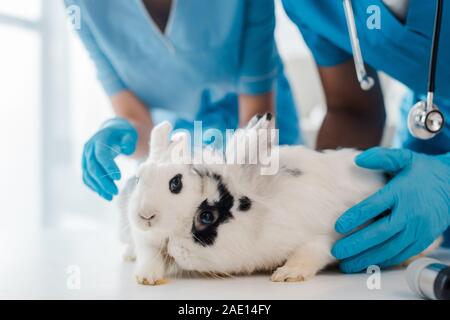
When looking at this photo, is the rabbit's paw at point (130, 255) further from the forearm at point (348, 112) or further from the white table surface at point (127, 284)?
the forearm at point (348, 112)

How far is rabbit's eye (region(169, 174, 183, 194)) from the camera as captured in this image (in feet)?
2.53

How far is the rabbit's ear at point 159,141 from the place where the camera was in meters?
0.83

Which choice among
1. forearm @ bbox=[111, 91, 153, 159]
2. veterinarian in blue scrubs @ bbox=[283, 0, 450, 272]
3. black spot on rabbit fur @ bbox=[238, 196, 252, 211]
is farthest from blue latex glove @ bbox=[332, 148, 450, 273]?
forearm @ bbox=[111, 91, 153, 159]

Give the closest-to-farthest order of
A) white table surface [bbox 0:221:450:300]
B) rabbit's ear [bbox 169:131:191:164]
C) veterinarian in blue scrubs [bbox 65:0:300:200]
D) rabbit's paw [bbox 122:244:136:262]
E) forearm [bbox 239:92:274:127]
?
white table surface [bbox 0:221:450:300] → rabbit's ear [bbox 169:131:191:164] → rabbit's paw [bbox 122:244:136:262] → veterinarian in blue scrubs [bbox 65:0:300:200] → forearm [bbox 239:92:274:127]

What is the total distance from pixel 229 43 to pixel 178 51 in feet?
0.40

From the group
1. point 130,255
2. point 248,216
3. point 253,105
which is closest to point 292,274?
point 248,216

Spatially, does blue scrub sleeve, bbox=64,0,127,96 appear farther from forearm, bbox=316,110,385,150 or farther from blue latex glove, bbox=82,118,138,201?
forearm, bbox=316,110,385,150

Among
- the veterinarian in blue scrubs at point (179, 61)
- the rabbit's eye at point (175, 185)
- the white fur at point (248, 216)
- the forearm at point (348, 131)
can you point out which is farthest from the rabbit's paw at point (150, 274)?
the forearm at point (348, 131)

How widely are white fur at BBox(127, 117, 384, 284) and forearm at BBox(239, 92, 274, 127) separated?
17.7 inches

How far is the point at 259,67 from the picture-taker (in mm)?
1311

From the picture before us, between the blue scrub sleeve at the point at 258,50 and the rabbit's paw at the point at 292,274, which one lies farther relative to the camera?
the blue scrub sleeve at the point at 258,50

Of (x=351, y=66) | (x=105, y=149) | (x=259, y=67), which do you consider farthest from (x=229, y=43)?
(x=105, y=149)

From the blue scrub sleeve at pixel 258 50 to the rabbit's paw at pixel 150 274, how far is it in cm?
64

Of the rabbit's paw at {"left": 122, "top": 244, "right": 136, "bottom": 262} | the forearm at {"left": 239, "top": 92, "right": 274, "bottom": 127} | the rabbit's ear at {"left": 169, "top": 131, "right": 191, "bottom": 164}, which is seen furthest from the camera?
the forearm at {"left": 239, "top": 92, "right": 274, "bottom": 127}
